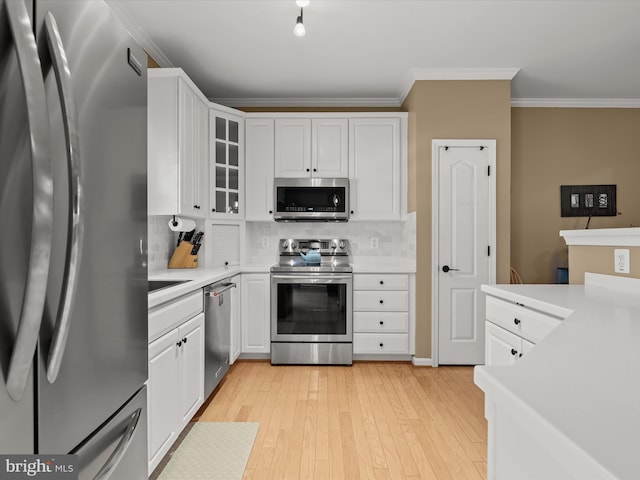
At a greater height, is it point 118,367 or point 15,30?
point 15,30

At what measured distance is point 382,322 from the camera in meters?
3.49

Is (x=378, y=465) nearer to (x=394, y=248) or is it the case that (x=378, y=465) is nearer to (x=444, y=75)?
(x=394, y=248)

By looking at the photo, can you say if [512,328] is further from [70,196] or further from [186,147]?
[186,147]

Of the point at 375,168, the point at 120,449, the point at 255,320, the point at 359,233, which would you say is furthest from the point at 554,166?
the point at 120,449

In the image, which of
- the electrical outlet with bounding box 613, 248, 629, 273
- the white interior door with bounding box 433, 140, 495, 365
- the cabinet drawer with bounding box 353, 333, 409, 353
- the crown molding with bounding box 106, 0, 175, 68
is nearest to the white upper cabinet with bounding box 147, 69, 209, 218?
the crown molding with bounding box 106, 0, 175, 68

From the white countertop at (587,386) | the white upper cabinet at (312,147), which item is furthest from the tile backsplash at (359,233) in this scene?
the white countertop at (587,386)

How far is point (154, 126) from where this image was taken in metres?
2.75

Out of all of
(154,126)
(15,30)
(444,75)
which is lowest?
(15,30)

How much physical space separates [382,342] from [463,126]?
85.7 inches

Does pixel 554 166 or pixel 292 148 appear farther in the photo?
pixel 554 166

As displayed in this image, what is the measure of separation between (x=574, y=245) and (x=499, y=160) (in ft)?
5.02

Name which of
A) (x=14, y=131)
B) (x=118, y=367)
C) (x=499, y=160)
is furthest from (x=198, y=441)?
(x=499, y=160)

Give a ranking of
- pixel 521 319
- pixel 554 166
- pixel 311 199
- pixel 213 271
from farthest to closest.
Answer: pixel 554 166, pixel 311 199, pixel 213 271, pixel 521 319

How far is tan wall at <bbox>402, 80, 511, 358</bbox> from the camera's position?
338cm
